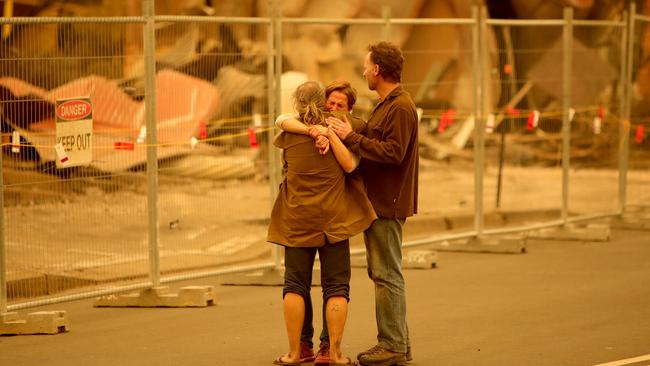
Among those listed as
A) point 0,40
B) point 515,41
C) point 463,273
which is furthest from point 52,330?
point 515,41

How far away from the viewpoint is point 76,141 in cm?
1176

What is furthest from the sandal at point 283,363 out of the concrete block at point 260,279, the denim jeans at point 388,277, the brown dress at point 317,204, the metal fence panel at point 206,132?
the concrete block at point 260,279

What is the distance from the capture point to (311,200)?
9.12 meters

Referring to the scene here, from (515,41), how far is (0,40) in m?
8.64

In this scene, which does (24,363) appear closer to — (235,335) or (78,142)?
(235,335)

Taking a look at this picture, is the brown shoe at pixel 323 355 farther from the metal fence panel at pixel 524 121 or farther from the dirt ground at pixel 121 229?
the metal fence panel at pixel 524 121

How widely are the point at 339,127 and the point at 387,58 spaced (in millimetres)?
539

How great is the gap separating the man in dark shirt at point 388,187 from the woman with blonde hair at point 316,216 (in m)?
0.13

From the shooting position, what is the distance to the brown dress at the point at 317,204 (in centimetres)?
911

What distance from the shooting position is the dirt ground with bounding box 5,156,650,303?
13.0 metres

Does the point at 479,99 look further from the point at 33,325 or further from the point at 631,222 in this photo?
the point at 33,325

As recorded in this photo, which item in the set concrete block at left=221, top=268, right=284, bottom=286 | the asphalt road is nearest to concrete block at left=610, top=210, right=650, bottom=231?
the asphalt road

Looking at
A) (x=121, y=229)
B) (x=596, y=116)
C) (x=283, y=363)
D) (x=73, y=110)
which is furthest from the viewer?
(x=596, y=116)

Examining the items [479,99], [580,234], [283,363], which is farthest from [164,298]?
→ [580,234]
